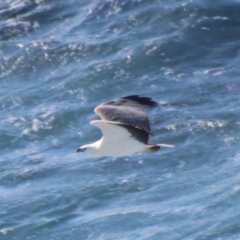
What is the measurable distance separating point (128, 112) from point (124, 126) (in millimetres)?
690

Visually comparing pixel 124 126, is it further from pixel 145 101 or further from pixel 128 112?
pixel 128 112

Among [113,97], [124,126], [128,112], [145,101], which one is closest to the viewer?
[128,112]

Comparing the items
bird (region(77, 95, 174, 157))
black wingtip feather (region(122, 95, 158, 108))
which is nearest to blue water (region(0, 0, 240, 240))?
bird (region(77, 95, 174, 157))

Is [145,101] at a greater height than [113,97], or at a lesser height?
greater

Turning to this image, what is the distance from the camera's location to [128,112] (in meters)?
11.2

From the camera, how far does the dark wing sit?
1098 centimetres

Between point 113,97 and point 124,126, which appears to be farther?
point 113,97

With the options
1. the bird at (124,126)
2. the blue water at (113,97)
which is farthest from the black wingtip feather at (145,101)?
the blue water at (113,97)

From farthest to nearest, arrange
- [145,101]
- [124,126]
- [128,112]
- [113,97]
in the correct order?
1. [113,97]
2. [124,126]
3. [145,101]
4. [128,112]

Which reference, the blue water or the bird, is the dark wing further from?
the blue water

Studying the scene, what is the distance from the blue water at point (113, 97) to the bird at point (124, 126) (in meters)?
2.40

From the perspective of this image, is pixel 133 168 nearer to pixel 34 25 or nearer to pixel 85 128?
pixel 85 128

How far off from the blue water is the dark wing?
3.27m

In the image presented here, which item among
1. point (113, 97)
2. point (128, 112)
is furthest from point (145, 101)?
point (113, 97)
